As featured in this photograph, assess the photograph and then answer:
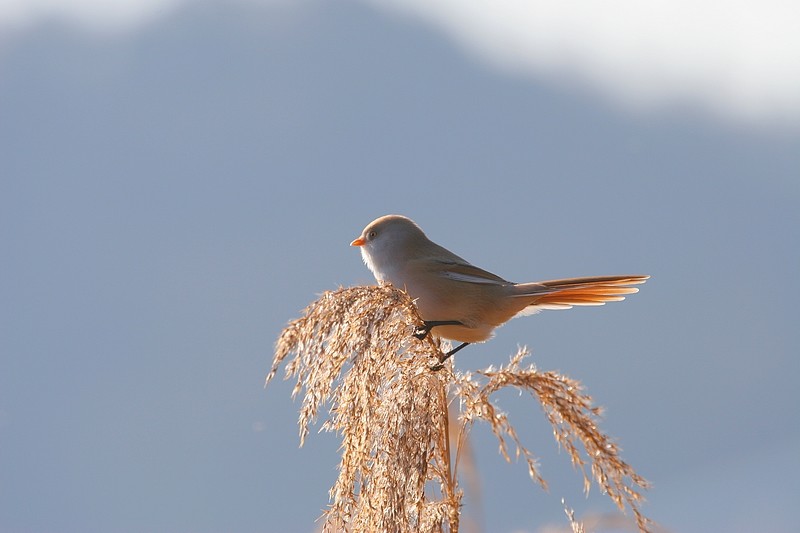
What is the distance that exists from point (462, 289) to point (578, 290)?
0.43m

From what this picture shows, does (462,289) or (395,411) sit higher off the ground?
(462,289)

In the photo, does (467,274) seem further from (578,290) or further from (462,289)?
(578,290)

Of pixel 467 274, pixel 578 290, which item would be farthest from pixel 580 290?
pixel 467 274

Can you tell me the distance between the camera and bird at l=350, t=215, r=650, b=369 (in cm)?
287

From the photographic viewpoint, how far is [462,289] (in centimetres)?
292

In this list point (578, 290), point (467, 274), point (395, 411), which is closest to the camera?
point (395, 411)

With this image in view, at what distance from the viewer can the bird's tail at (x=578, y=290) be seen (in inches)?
111

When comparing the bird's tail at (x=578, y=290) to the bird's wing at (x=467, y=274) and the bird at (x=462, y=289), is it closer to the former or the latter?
the bird at (x=462, y=289)

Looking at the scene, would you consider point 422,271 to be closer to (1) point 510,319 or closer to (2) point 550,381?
(1) point 510,319

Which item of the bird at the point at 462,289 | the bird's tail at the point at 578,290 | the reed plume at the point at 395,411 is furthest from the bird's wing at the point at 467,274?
the reed plume at the point at 395,411

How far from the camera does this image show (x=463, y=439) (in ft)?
6.57

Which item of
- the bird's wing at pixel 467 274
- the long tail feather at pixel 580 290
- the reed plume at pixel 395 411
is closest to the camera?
the reed plume at pixel 395 411

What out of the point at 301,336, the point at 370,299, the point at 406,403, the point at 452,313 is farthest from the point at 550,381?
the point at 452,313

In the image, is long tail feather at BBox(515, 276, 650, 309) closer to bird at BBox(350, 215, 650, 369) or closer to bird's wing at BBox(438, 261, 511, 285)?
bird at BBox(350, 215, 650, 369)
